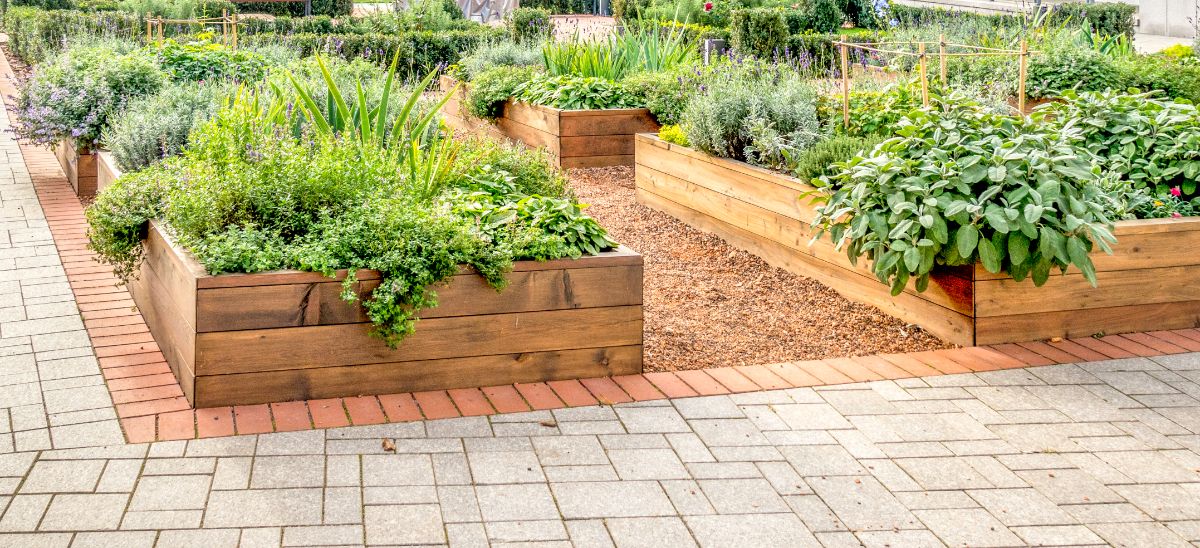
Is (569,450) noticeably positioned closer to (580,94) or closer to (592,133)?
(592,133)

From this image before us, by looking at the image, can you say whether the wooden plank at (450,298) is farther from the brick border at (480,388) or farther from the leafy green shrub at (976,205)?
the leafy green shrub at (976,205)

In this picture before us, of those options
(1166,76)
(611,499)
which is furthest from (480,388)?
(1166,76)

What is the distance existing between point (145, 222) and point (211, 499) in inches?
71.1

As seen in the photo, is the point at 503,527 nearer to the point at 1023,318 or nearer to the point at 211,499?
the point at 211,499

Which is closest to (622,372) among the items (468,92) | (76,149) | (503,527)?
(503,527)

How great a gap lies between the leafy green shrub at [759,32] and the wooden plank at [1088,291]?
914 cm

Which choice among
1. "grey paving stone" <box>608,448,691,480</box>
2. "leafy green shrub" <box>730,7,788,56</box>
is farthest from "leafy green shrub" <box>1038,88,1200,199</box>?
"leafy green shrub" <box>730,7,788,56</box>

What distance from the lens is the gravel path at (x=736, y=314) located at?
15.0 feet

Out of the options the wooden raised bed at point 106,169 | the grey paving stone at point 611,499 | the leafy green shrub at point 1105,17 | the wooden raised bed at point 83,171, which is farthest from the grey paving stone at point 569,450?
the leafy green shrub at point 1105,17

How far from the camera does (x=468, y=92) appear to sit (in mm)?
10250

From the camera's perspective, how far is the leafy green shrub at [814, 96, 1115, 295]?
4227 millimetres

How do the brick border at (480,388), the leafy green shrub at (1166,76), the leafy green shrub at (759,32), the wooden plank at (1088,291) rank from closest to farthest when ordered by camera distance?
the brick border at (480,388) → the wooden plank at (1088,291) → the leafy green shrub at (1166,76) → the leafy green shrub at (759,32)

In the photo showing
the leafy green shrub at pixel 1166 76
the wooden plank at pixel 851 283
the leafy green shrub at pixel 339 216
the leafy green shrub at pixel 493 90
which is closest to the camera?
the leafy green shrub at pixel 339 216

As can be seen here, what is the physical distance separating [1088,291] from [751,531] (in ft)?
7.44
